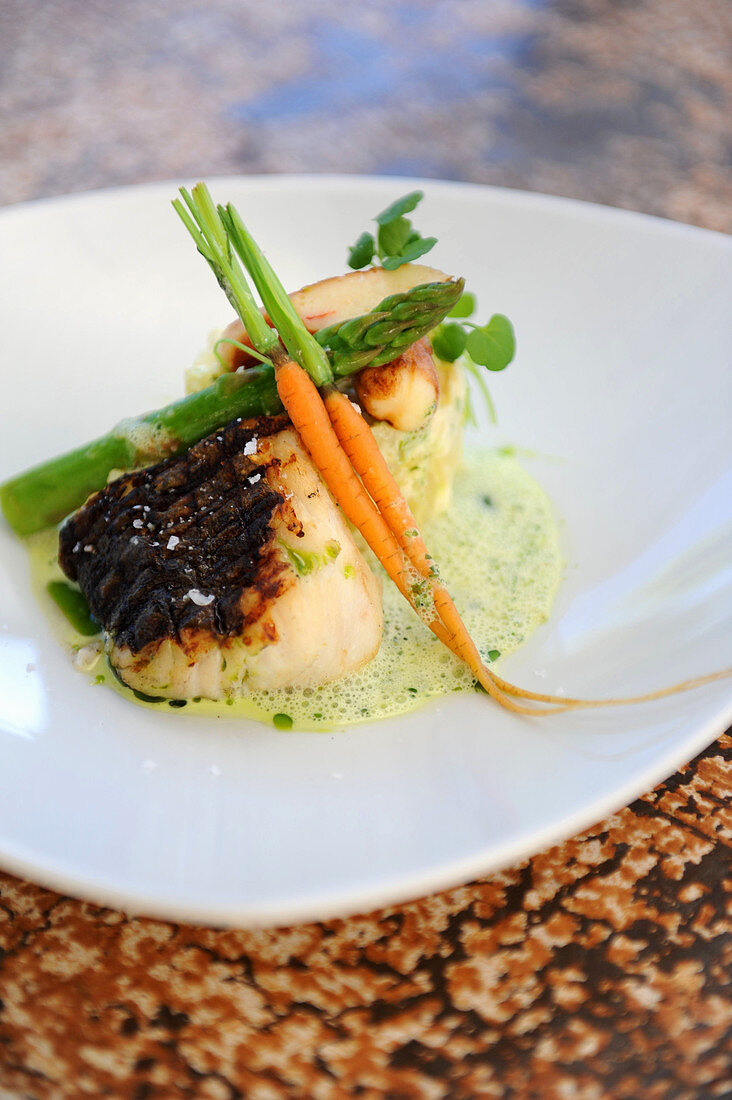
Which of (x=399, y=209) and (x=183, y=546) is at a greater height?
(x=399, y=209)

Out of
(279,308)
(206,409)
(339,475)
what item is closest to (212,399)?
(206,409)

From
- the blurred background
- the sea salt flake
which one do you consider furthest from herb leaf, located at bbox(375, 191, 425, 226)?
the blurred background

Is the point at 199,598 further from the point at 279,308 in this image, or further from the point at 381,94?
the point at 381,94

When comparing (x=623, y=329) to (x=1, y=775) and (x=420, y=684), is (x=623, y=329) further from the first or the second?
(x=1, y=775)

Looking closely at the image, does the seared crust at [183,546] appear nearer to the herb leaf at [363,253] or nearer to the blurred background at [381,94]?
the herb leaf at [363,253]

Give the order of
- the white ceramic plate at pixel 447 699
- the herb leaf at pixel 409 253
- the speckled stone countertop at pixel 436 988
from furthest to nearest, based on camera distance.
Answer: the herb leaf at pixel 409 253 < the white ceramic plate at pixel 447 699 < the speckled stone countertop at pixel 436 988

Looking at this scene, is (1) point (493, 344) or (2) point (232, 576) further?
(1) point (493, 344)

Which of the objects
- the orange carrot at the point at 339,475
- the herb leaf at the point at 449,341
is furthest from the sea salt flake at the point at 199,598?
the herb leaf at the point at 449,341
